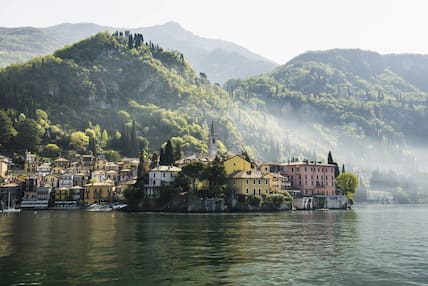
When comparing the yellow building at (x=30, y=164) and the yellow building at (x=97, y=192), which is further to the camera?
the yellow building at (x=30, y=164)

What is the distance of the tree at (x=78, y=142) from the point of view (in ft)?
642

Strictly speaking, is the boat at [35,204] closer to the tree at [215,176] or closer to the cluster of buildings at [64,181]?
the cluster of buildings at [64,181]

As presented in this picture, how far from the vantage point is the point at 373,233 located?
200 feet

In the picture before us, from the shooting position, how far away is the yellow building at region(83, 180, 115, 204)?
14575 centimetres

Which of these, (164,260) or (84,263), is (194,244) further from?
(84,263)

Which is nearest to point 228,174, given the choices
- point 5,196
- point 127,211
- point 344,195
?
point 127,211

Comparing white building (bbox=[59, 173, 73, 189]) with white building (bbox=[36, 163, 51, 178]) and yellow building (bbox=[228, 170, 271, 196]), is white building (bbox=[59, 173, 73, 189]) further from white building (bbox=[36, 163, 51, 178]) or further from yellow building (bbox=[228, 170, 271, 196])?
yellow building (bbox=[228, 170, 271, 196])

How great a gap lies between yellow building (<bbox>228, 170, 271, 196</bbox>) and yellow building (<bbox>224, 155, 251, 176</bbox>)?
3.65 meters

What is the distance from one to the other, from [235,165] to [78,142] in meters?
88.6

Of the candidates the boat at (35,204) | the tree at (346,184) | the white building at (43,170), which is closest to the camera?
the boat at (35,204)

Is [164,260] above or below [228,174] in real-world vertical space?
below

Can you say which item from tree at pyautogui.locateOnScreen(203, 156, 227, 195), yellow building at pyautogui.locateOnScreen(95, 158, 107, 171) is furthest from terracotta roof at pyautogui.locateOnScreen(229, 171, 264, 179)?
yellow building at pyautogui.locateOnScreen(95, 158, 107, 171)

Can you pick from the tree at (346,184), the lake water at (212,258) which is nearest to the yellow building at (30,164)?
the tree at (346,184)

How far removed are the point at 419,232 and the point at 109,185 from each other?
98.9 m
